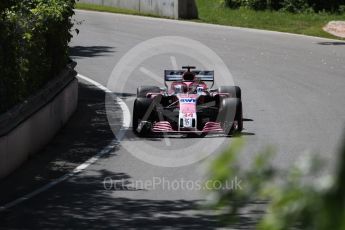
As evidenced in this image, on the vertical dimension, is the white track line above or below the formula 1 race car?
below

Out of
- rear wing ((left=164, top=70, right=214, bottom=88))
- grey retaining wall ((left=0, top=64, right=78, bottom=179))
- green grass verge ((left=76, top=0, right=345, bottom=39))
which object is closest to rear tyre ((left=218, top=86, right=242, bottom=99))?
rear wing ((left=164, top=70, right=214, bottom=88))

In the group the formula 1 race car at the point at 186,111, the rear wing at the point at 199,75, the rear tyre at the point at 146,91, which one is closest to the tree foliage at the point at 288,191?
the formula 1 race car at the point at 186,111

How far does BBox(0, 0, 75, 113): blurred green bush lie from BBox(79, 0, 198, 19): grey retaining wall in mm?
20854

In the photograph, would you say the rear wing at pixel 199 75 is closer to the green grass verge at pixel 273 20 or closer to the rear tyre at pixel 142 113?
the rear tyre at pixel 142 113

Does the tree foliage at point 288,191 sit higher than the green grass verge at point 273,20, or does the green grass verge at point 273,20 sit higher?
the tree foliage at point 288,191

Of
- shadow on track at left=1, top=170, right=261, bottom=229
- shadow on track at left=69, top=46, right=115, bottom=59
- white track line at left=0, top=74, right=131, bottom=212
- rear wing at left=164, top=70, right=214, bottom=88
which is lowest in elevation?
white track line at left=0, top=74, right=131, bottom=212

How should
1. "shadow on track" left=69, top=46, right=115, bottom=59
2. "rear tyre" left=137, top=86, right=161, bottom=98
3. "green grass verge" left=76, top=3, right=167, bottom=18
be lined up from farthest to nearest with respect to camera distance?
"green grass verge" left=76, top=3, right=167, bottom=18 → "shadow on track" left=69, top=46, right=115, bottom=59 → "rear tyre" left=137, top=86, right=161, bottom=98

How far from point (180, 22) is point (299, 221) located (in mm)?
36288

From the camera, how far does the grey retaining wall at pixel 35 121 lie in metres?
11.8

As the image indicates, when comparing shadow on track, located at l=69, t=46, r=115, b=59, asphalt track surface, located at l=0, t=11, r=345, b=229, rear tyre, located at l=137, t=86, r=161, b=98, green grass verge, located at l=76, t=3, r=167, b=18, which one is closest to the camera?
asphalt track surface, located at l=0, t=11, r=345, b=229

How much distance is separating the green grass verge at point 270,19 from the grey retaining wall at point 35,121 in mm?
19012

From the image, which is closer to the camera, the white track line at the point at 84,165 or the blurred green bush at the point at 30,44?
the white track line at the point at 84,165

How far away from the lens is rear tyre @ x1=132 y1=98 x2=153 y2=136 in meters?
15.2

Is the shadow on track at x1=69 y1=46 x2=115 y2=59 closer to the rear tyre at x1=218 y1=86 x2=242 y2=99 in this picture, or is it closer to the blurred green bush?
the blurred green bush
